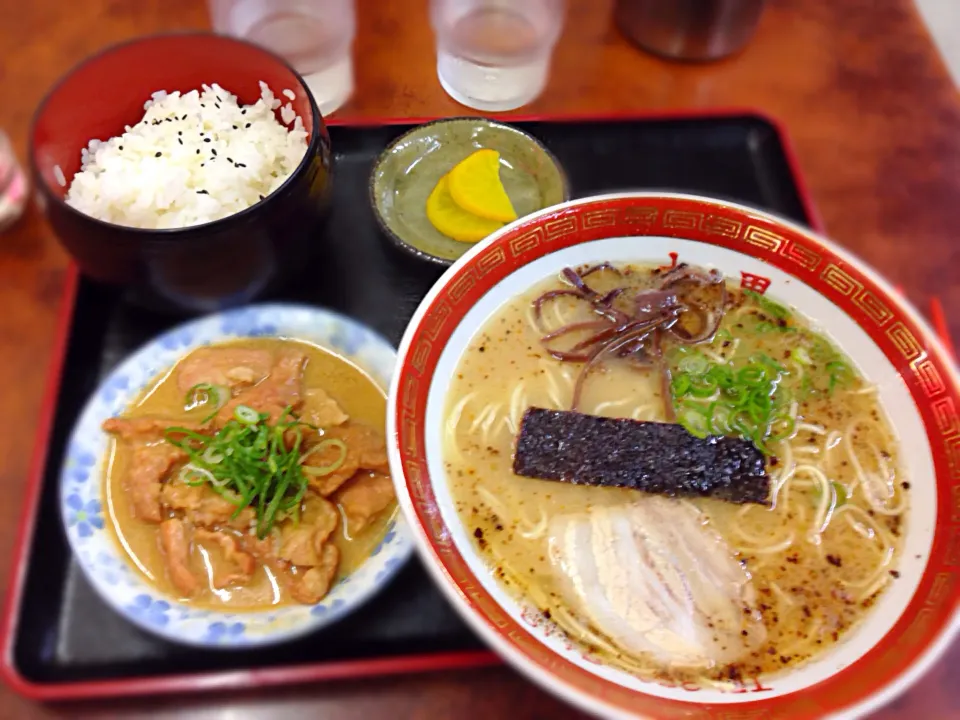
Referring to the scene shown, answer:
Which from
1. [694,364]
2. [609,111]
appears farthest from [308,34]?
[694,364]

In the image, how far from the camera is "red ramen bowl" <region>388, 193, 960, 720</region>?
40.9 inches

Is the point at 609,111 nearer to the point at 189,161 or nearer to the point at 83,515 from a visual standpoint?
the point at 189,161

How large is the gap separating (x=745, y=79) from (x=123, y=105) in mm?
1680

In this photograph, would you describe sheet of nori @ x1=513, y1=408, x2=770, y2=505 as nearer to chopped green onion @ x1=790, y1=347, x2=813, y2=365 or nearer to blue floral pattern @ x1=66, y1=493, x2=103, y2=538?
chopped green onion @ x1=790, y1=347, x2=813, y2=365

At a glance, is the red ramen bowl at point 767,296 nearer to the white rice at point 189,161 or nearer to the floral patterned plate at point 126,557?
the floral patterned plate at point 126,557

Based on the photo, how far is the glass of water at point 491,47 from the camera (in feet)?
4.72

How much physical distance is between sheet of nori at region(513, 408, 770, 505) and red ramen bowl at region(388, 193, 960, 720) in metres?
0.18

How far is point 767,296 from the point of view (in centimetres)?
146

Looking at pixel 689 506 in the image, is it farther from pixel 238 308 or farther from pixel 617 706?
pixel 238 308

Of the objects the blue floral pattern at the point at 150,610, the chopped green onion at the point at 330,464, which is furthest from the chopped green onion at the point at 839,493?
the blue floral pattern at the point at 150,610

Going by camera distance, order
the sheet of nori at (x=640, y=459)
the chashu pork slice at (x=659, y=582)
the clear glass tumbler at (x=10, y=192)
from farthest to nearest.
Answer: the clear glass tumbler at (x=10, y=192), the sheet of nori at (x=640, y=459), the chashu pork slice at (x=659, y=582)

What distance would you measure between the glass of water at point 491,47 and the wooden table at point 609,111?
5 centimetres

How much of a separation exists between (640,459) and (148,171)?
114 cm

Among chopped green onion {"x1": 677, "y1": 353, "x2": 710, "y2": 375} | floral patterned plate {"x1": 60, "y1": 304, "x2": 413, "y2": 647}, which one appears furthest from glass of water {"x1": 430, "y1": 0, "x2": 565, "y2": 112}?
chopped green onion {"x1": 677, "y1": 353, "x2": 710, "y2": 375}
